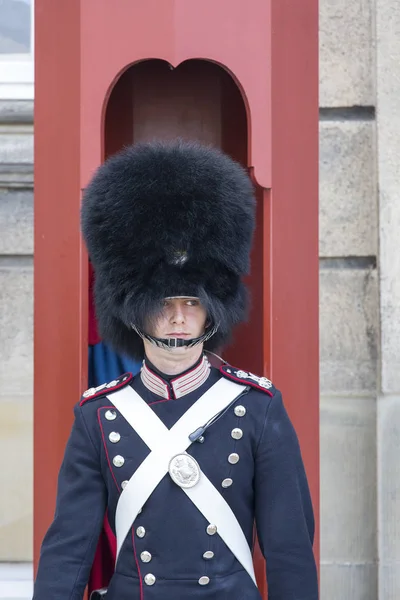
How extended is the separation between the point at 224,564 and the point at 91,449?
1.11 ft

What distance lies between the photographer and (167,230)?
1.53m

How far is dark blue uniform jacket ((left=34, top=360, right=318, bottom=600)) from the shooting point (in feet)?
4.73

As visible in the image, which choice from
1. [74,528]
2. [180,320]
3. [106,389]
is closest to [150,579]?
[74,528]

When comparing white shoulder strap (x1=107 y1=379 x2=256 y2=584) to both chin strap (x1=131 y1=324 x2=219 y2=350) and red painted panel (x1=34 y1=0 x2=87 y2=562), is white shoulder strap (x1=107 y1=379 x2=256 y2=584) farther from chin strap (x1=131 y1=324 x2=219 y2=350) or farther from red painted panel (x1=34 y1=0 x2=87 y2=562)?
red painted panel (x1=34 y1=0 x2=87 y2=562)

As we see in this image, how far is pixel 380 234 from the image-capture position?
96.6 inches

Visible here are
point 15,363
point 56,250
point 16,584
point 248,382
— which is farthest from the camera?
point 15,363

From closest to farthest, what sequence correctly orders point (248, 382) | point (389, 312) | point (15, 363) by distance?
point (248, 382), point (389, 312), point (15, 363)

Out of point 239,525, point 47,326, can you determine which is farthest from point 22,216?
point 239,525

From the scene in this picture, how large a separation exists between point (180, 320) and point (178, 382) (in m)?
0.13

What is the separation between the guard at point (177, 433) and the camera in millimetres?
1452

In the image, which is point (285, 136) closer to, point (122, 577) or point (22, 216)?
point (122, 577)

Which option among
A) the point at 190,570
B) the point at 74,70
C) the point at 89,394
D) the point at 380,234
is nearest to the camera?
the point at 190,570

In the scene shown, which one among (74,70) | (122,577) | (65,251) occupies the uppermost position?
(74,70)

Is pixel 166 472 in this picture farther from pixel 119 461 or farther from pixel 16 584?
pixel 16 584
